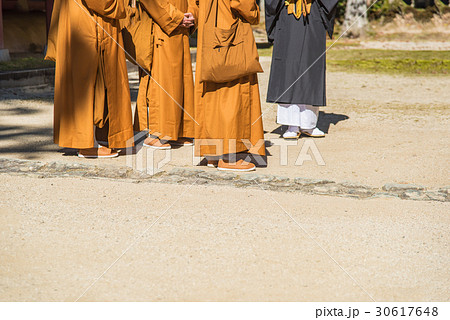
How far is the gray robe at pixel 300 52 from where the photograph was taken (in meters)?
6.02

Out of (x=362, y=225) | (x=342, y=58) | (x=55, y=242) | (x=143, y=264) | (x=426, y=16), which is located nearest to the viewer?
(x=143, y=264)

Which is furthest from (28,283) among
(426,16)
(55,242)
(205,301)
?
(426,16)

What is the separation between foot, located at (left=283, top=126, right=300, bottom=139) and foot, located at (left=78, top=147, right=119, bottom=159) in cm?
177

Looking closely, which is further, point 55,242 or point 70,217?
point 70,217

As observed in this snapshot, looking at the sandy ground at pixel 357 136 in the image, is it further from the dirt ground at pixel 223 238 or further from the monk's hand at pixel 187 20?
the monk's hand at pixel 187 20

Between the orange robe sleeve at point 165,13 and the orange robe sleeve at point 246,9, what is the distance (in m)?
0.84

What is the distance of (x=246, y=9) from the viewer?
452 centimetres

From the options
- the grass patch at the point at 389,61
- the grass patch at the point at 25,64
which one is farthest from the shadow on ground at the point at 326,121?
the grass patch at the point at 25,64

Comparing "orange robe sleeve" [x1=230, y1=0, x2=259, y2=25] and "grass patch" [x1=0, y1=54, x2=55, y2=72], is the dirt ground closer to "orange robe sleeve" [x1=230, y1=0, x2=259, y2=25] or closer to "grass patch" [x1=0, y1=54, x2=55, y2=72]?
"orange robe sleeve" [x1=230, y1=0, x2=259, y2=25]

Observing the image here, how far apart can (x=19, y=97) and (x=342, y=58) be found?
8.10m

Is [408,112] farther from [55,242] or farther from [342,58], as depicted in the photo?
[342,58]

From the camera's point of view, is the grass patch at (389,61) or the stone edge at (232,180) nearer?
the stone edge at (232,180)

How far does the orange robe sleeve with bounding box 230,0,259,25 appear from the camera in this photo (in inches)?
177

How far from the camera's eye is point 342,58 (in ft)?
47.1
